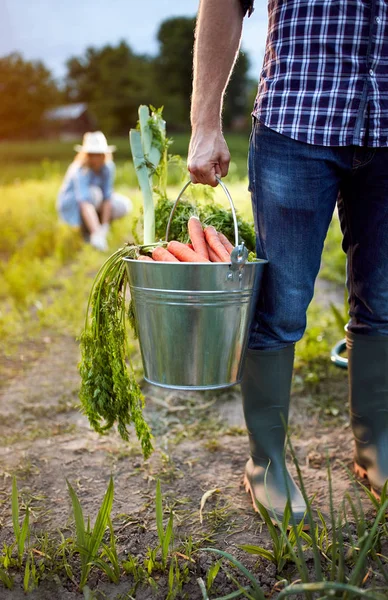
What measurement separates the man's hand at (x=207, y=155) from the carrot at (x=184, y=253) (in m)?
0.19

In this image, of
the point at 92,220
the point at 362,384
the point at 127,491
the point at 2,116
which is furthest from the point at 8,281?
the point at 2,116

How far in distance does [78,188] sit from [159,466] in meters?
4.64

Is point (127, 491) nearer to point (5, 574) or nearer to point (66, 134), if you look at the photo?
point (5, 574)

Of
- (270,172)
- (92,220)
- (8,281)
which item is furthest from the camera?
(92,220)

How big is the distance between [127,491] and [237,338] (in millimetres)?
677

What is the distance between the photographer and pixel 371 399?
1.87m

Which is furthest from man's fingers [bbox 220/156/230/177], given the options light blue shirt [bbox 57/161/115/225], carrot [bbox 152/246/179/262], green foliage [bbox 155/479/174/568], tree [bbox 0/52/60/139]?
tree [bbox 0/52/60/139]

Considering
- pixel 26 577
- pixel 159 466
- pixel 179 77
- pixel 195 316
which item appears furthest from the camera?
pixel 179 77

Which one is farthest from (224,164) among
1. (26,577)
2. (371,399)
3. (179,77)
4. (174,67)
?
(174,67)

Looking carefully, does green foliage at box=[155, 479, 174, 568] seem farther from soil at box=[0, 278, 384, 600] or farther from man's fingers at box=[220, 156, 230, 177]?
man's fingers at box=[220, 156, 230, 177]

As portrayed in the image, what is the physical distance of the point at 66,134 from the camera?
36.1 metres

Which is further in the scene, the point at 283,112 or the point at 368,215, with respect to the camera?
the point at 368,215

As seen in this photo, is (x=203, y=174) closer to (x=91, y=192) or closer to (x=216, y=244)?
(x=216, y=244)

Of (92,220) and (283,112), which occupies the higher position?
(283,112)
